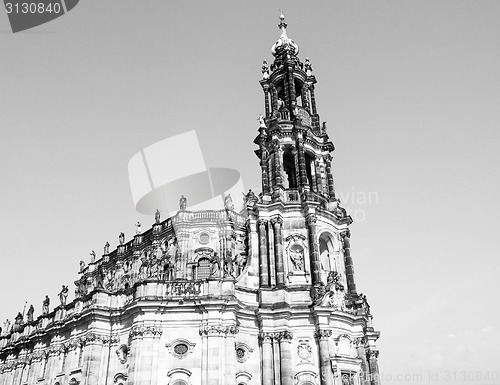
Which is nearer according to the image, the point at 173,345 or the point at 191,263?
the point at 173,345

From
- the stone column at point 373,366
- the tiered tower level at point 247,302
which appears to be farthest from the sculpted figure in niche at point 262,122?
the stone column at point 373,366

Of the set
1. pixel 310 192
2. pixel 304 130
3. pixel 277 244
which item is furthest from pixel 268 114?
pixel 277 244

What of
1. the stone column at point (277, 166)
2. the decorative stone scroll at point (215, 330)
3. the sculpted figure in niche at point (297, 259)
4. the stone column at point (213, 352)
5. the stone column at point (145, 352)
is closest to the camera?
the stone column at point (145, 352)

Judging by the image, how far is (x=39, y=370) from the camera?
1268 inches

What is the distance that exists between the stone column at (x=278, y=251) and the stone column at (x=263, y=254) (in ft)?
2.11

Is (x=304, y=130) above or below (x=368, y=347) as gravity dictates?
above

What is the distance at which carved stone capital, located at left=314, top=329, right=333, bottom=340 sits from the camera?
1095 inches

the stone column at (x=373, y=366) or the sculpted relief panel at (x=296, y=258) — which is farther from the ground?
the sculpted relief panel at (x=296, y=258)

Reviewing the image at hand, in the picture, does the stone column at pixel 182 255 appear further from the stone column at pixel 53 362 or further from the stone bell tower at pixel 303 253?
the stone column at pixel 53 362

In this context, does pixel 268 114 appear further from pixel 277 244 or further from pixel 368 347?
pixel 368 347

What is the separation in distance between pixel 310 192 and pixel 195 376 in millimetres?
14167

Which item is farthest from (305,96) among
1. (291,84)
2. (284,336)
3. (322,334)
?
(284,336)

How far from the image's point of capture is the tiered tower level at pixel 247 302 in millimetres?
26266

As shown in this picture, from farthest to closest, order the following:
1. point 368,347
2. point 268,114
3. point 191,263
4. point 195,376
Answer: point 268,114 < point 191,263 < point 368,347 < point 195,376
